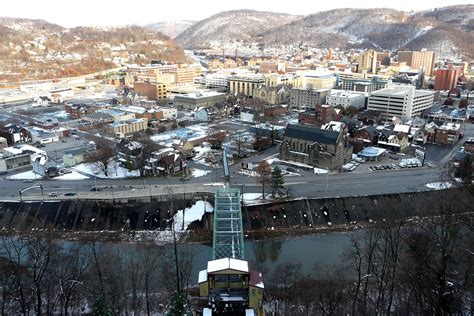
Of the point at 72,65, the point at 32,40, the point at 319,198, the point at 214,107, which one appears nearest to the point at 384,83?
the point at 214,107

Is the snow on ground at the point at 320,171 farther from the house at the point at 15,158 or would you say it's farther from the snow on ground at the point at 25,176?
the house at the point at 15,158

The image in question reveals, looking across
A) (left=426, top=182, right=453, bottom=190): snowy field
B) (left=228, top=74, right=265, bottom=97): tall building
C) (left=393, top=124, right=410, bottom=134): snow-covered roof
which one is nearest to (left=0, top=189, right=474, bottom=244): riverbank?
(left=426, top=182, right=453, bottom=190): snowy field

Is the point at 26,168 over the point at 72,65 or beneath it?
beneath

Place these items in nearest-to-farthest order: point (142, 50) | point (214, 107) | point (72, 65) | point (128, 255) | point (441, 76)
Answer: point (128, 255), point (214, 107), point (441, 76), point (72, 65), point (142, 50)

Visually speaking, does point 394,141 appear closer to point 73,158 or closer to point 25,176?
point 73,158

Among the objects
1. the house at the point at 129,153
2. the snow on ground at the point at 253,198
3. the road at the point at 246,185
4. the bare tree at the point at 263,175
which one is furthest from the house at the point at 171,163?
the snow on ground at the point at 253,198

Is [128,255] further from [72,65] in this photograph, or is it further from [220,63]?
[220,63]

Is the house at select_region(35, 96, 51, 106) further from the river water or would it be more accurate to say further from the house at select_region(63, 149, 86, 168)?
the river water

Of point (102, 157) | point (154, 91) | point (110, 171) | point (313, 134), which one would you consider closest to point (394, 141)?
point (313, 134)
